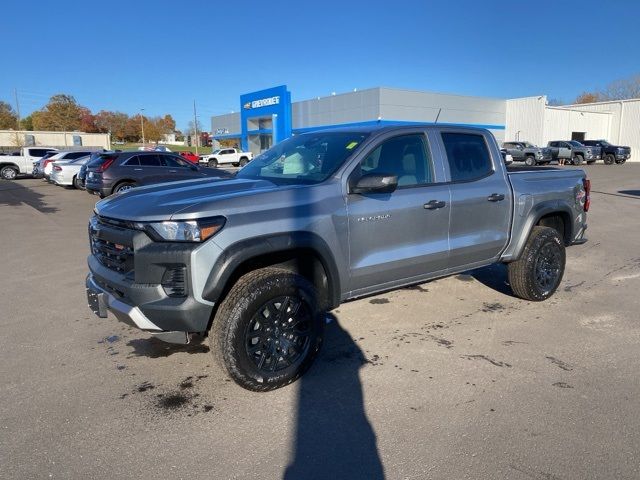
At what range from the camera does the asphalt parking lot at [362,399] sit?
2.81m

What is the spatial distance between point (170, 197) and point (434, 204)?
2.25 metres

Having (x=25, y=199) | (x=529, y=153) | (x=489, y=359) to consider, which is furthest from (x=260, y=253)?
(x=529, y=153)

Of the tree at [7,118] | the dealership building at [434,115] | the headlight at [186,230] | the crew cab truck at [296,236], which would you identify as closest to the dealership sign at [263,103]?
the dealership building at [434,115]

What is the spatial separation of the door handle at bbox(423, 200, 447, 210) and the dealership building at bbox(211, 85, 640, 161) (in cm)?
3606

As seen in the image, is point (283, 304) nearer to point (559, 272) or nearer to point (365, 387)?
point (365, 387)

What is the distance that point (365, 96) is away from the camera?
41.4 meters

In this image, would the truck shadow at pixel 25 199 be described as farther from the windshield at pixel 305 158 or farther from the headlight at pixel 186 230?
the headlight at pixel 186 230

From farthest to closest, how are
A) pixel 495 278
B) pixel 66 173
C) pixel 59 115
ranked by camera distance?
pixel 59 115
pixel 66 173
pixel 495 278

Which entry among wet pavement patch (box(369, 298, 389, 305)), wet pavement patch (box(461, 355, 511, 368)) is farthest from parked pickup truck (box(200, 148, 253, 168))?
wet pavement patch (box(461, 355, 511, 368))

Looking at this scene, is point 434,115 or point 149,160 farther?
point 434,115

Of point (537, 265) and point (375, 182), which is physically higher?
point (375, 182)

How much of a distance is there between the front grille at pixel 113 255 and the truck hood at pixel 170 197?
0.22 m

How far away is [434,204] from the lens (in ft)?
14.4

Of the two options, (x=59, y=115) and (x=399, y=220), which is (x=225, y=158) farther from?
(x=59, y=115)
